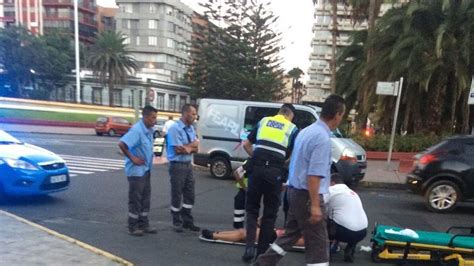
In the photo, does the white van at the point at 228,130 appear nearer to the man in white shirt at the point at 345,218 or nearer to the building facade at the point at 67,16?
the man in white shirt at the point at 345,218

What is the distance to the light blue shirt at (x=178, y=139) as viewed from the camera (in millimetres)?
6004

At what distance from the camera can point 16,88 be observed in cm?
5116

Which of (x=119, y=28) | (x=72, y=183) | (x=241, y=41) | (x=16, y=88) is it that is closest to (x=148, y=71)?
(x=119, y=28)

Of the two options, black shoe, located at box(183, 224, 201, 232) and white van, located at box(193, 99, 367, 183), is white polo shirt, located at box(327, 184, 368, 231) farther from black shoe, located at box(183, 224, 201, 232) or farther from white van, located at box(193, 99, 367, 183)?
white van, located at box(193, 99, 367, 183)

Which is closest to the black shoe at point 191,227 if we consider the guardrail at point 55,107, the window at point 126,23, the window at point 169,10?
the guardrail at point 55,107

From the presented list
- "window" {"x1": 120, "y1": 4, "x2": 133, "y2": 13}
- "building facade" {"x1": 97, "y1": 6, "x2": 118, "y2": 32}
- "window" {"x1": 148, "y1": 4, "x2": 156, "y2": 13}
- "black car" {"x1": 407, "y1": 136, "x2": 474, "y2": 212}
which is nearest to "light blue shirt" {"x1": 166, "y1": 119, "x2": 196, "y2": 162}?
"black car" {"x1": 407, "y1": 136, "x2": 474, "y2": 212}

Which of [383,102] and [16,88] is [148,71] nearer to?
[16,88]

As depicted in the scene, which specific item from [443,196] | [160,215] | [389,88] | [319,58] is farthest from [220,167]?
[319,58]

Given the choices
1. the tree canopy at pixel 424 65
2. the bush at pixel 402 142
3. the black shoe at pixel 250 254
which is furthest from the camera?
the bush at pixel 402 142

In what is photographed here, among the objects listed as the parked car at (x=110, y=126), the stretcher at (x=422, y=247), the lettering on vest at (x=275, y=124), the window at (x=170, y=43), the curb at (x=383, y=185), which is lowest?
the parked car at (x=110, y=126)

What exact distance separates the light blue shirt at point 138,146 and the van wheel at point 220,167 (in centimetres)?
565

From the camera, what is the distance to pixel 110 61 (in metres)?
50.5

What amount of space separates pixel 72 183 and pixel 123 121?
24.2 meters

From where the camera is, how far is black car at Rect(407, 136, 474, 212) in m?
8.12
